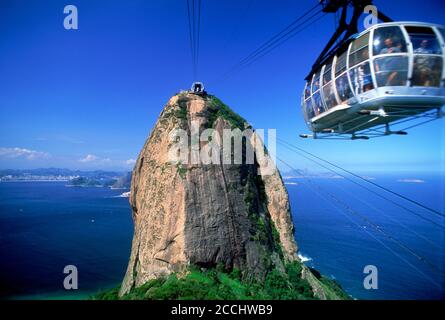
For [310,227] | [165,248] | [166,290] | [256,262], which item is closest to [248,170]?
[256,262]

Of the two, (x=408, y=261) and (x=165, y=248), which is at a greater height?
(x=165, y=248)

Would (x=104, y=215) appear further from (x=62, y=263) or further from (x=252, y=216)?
(x=252, y=216)

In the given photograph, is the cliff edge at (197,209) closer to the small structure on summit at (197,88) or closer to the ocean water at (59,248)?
the small structure on summit at (197,88)

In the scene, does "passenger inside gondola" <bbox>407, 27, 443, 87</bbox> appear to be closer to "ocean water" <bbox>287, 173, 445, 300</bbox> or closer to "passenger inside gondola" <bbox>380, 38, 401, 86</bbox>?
"passenger inside gondola" <bbox>380, 38, 401, 86</bbox>

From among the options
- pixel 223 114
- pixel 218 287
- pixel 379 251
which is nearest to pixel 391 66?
pixel 218 287

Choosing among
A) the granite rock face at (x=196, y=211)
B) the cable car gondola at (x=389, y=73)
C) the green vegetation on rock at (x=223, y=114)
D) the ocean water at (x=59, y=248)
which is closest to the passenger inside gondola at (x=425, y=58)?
the cable car gondola at (x=389, y=73)

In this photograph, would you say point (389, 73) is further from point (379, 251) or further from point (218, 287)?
point (379, 251)

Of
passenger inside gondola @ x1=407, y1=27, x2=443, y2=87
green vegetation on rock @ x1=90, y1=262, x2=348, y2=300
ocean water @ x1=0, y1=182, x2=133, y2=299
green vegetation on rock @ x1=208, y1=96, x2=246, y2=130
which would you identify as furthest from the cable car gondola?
ocean water @ x1=0, y1=182, x2=133, y2=299
